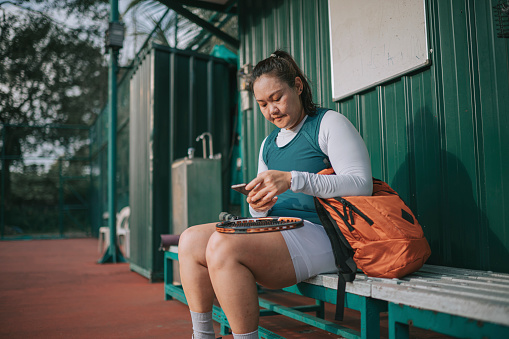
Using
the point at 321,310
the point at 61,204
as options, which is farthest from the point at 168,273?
the point at 61,204

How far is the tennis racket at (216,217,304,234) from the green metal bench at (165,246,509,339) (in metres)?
0.23

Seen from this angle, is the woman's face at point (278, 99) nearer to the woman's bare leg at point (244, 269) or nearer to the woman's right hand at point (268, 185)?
the woman's right hand at point (268, 185)

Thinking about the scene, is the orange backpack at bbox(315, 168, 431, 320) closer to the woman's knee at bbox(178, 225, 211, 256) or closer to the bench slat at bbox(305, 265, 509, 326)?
the bench slat at bbox(305, 265, 509, 326)

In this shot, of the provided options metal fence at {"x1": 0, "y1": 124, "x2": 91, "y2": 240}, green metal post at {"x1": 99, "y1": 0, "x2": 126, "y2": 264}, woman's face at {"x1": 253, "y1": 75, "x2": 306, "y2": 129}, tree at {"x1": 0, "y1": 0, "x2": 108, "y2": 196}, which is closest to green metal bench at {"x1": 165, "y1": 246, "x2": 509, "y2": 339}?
woman's face at {"x1": 253, "y1": 75, "x2": 306, "y2": 129}

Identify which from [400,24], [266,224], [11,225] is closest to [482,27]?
[400,24]

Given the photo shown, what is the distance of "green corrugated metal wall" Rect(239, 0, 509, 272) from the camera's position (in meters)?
1.73

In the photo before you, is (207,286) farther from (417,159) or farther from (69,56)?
(69,56)

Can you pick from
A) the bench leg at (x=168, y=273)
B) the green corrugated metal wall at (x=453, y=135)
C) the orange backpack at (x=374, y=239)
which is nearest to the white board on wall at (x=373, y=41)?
the green corrugated metal wall at (x=453, y=135)

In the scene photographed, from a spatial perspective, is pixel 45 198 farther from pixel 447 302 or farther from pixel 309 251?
pixel 447 302

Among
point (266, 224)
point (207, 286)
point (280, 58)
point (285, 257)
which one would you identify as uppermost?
A: point (280, 58)

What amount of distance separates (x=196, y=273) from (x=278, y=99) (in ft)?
2.61

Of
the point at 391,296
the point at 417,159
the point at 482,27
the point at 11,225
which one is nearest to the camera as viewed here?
the point at 391,296

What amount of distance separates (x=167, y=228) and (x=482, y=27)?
3.37 m

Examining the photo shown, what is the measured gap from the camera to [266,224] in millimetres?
1627
